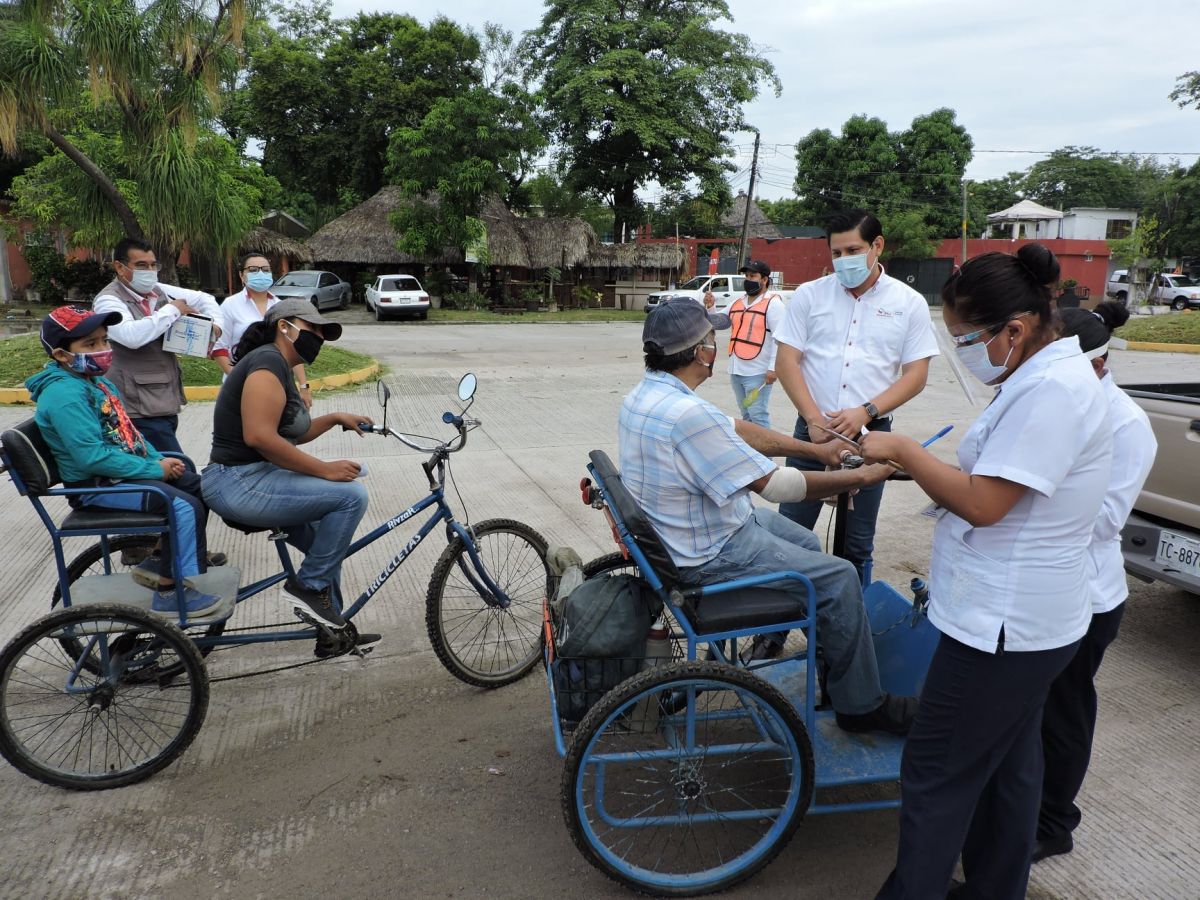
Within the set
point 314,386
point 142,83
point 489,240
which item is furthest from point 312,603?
point 489,240

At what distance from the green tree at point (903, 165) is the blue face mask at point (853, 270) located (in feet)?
138

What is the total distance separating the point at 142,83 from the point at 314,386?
571 centimetres

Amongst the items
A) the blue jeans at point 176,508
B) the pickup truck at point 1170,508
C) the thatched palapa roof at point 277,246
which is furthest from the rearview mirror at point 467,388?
the thatched palapa roof at point 277,246

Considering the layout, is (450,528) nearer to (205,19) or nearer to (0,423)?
(0,423)

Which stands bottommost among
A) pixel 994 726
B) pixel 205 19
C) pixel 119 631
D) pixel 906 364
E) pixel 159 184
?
pixel 119 631

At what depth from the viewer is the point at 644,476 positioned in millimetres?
2756

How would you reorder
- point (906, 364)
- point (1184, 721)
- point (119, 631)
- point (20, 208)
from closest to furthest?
1. point (119, 631)
2. point (1184, 721)
3. point (906, 364)
4. point (20, 208)

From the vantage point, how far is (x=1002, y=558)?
2006 mm

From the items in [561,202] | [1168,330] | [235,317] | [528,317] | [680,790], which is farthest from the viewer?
[561,202]

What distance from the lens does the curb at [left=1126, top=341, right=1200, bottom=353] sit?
19469 millimetres

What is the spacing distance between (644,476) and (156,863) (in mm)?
1973

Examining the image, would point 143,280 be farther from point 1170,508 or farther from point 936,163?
point 936,163

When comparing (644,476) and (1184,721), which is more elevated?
(644,476)

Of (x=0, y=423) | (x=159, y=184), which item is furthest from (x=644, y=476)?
(x=159, y=184)
